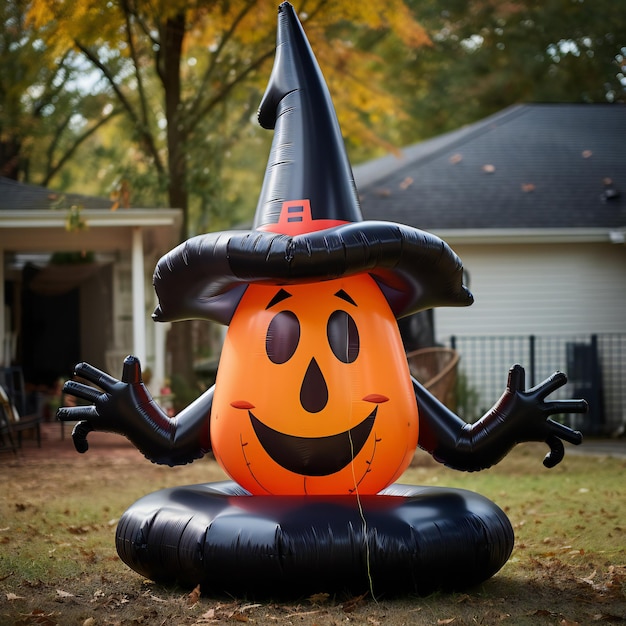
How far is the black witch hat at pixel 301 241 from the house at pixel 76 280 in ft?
20.9

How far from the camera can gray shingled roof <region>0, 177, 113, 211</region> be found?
40.4 ft

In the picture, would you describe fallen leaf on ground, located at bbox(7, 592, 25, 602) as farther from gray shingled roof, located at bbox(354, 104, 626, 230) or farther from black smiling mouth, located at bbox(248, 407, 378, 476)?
gray shingled roof, located at bbox(354, 104, 626, 230)

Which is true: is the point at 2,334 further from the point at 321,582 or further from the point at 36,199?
the point at 321,582

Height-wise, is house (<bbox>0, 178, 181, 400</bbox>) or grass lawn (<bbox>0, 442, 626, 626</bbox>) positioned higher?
house (<bbox>0, 178, 181, 400</bbox>)

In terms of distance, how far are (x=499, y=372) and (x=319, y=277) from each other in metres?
10.1

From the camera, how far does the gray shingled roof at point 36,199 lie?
12.3 metres

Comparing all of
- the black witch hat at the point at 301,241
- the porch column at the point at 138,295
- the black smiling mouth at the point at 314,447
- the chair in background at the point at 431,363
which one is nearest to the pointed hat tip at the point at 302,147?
the black witch hat at the point at 301,241

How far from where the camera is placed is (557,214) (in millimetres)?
14633

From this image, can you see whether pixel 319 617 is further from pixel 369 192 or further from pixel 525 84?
pixel 525 84

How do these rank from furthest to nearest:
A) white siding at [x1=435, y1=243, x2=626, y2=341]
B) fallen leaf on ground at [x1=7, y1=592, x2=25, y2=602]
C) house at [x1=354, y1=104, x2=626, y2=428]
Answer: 1. white siding at [x1=435, y1=243, x2=626, y2=341]
2. house at [x1=354, y1=104, x2=626, y2=428]
3. fallen leaf on ground at [x1=7, y1=592, x2=25, y2=602]

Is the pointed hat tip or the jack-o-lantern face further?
the pointed hat tip

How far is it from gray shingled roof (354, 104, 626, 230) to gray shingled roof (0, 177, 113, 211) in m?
4.23

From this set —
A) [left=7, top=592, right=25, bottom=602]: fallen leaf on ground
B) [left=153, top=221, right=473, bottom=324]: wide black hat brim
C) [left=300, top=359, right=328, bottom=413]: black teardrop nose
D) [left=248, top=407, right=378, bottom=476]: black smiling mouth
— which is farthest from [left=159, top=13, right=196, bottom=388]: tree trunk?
[left=300, top=359, right=328, bottom=413]: black teardrop nose

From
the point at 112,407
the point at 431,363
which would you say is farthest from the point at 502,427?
the point at 431,363
